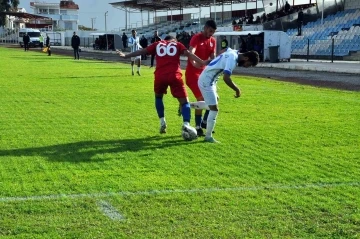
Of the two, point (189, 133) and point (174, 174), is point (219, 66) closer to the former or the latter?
point (189, 133)

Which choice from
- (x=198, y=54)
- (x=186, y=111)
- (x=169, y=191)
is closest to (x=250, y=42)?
(x=198, y=54)

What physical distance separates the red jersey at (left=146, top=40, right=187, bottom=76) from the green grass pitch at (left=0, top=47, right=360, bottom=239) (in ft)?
3.82

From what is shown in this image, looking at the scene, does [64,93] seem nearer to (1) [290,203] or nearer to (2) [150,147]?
(2) [150,147]

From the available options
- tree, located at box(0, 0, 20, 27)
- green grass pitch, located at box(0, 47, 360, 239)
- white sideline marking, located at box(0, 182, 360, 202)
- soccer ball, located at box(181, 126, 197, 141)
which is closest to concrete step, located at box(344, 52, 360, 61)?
green grass pitch, located at box(0, 47, 360, 239)

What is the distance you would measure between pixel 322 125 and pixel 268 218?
6221 millimetres

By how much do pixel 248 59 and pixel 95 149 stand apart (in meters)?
2.72

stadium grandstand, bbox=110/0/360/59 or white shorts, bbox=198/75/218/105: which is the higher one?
stadium grandstand, bbox=110/0/360/59

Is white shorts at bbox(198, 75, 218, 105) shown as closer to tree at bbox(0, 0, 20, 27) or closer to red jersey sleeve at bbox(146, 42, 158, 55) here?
red jersey sleeve at bbox(146, 42, 158, 55)

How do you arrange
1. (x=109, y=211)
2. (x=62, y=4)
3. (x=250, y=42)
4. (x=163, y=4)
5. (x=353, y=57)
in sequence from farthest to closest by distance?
(x=62, y=4) → (x=163, y=4) → (x=250, y=42) → (x=353, y=57) → (x=109, y=211)

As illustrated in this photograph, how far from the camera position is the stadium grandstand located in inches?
1627

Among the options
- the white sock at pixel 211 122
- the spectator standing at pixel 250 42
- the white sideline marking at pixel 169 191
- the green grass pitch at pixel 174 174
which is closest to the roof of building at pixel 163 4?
the spectator standing at pixel 250 42

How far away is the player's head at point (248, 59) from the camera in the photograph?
8.88m

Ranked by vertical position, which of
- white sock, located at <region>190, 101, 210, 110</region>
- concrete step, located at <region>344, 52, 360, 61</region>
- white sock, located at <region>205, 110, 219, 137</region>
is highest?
concrete step, located at <region>344, 52, 360, 61</region>

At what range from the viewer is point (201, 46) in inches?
420
